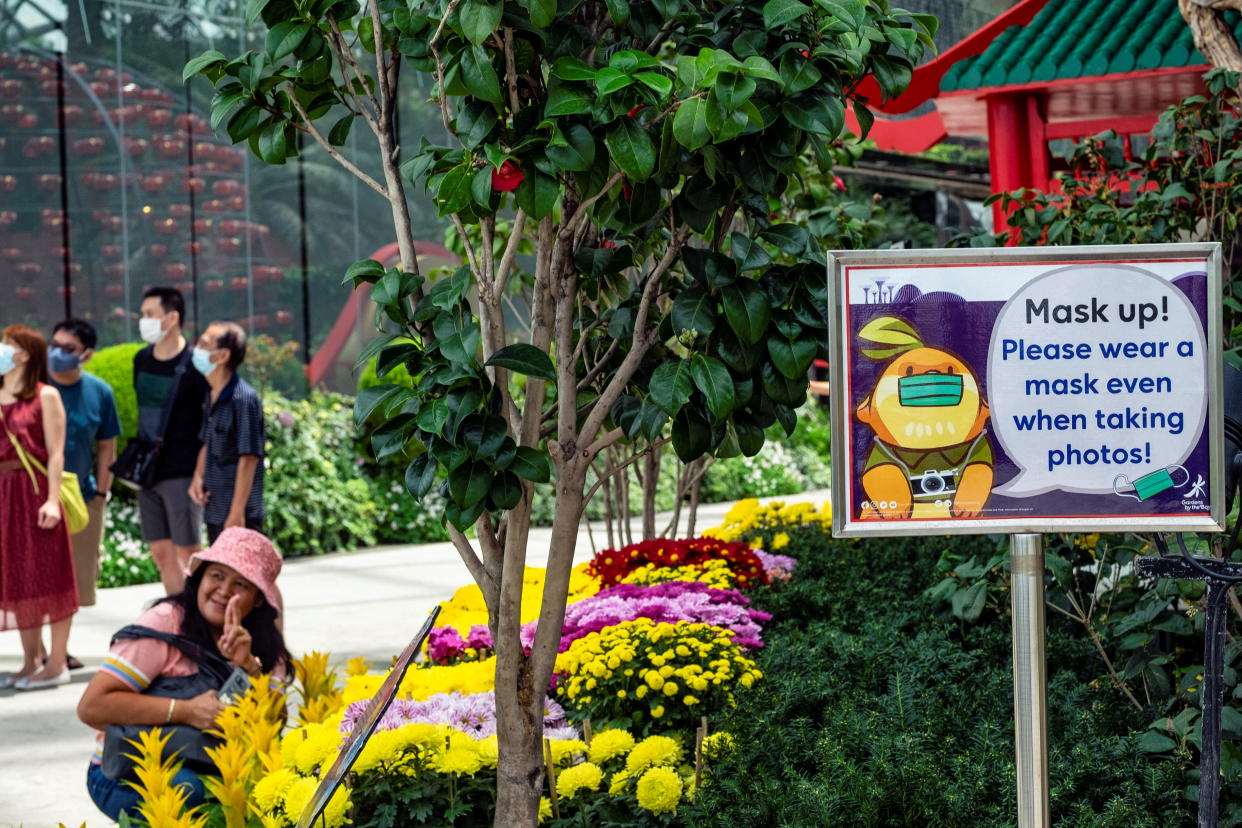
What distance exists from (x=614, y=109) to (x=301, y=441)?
9.41 m

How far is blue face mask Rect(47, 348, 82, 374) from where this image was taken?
7.07 meters

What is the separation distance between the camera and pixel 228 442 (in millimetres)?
6613

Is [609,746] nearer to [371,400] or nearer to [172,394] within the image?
[371,400]

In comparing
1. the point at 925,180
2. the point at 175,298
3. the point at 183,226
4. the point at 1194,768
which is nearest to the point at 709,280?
the point at 1194,768

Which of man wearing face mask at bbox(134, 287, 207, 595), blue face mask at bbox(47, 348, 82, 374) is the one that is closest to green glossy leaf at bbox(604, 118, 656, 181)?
man wearing face mask at bbox(134, 287, 207, 595)

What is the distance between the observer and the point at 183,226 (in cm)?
1218

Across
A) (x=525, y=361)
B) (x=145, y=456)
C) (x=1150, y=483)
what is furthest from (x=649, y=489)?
(x=1150, y=483)

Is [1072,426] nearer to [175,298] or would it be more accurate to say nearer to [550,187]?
[550,187]

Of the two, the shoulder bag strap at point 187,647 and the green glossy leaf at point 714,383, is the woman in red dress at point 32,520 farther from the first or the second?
the green glossy leaf at point 714,383

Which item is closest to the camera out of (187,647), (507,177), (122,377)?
(507,177)

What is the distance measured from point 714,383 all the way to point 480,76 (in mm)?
687

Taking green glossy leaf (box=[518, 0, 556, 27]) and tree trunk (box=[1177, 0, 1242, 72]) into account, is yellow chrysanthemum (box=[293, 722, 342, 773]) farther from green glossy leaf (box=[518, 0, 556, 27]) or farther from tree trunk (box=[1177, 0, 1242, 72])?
tree trunk (box=[1177, 0, 1242, 72])

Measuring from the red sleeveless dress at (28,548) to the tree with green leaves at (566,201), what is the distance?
410 cm

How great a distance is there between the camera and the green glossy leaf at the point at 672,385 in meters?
2.41
